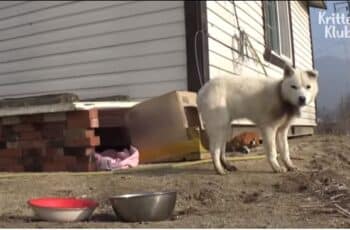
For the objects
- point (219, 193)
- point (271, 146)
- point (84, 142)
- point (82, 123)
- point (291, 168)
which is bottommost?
point (219, 193)

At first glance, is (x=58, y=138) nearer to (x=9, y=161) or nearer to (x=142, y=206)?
(x=9, y=161)

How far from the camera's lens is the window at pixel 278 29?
10586mm

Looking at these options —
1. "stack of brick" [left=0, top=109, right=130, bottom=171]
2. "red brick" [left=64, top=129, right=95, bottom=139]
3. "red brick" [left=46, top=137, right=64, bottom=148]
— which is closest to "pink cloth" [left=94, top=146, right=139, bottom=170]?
"stack of brick" [left=0, top=109, right=130, bottom=171]

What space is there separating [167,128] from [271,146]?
1397 millimetres

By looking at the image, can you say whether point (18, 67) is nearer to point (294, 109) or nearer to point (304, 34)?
point (294, 109)

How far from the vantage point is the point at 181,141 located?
6277 mm

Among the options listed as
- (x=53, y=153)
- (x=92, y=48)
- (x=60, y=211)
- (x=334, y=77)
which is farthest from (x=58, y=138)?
(x=334, y=77)

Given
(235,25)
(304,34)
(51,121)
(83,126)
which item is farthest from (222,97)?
(304,34)

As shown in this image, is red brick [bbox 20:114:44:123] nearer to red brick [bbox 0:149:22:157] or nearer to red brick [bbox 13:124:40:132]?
red brick [bbox 13:124:40:132]

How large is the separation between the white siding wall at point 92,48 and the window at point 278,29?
3.51 metres

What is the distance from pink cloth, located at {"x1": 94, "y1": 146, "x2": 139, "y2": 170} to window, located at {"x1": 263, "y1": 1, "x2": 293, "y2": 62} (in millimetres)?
4579

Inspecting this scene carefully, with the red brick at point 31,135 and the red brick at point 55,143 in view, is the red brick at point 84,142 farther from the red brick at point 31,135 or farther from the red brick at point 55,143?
the red brick at point 31,135

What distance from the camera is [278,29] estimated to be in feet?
37.9

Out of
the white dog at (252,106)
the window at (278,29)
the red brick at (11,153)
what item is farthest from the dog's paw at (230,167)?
the window at (278,29)
